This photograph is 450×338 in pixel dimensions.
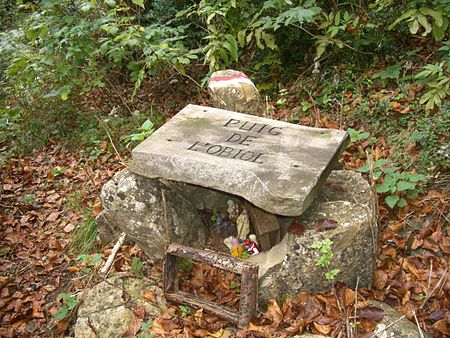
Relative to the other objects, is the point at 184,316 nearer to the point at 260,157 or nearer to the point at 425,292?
the point at 260,157

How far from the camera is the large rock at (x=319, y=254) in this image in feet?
9.50

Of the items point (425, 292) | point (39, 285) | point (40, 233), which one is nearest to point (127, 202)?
point (39, 285)

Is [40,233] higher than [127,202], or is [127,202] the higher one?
[127,202]

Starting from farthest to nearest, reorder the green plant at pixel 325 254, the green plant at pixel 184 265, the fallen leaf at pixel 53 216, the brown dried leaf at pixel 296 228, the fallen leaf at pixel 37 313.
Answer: the fallen leaf at pixel 53 216, the fallen leaf at pixel 37 313, the green plant at pixel 184 265, the brown dried leaf at pixel 296 228, the green plant at pixel 325 254

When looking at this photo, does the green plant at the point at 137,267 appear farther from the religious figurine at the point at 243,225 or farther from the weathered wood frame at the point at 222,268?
the religious figurine at the point at 243,225

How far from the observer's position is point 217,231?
3756mm

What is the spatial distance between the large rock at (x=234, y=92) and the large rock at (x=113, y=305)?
5.19ft

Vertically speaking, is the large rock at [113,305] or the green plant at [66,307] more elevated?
the large rock at [113,305]

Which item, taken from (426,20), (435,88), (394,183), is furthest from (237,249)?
(426,20)

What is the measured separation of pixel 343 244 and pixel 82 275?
2.30 m

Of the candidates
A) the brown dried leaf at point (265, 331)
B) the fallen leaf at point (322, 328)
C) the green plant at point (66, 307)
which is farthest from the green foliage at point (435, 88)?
the green plant at point (66, 307)

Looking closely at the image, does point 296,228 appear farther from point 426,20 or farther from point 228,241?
point 426,20

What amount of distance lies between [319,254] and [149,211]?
128cm

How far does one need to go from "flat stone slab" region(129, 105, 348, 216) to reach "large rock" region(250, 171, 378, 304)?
258 millimetres
